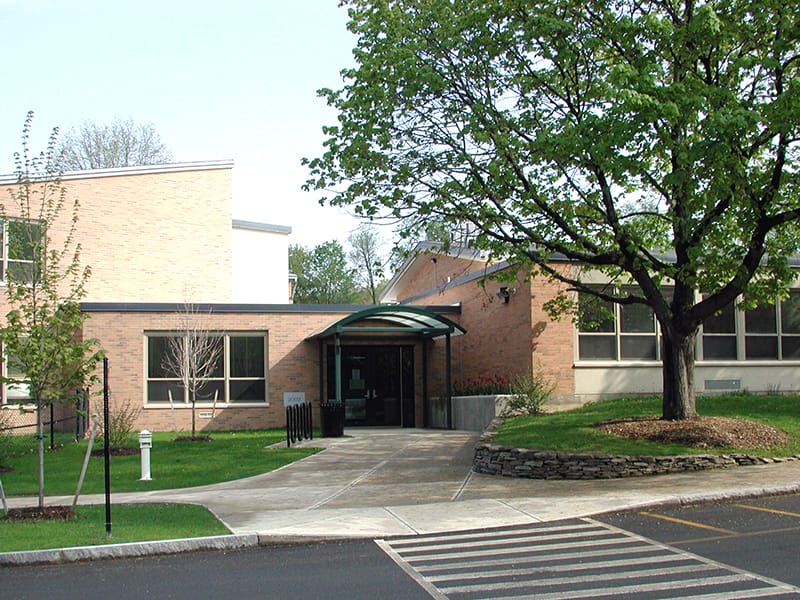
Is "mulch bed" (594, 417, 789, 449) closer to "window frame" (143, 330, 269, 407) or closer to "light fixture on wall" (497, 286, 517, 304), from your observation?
"light fixture on wall" (497, 286, 517, 304)

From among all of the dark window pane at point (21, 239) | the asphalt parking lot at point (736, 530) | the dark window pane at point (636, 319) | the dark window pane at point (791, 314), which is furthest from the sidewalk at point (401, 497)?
the dark window pane at point (791, 314)

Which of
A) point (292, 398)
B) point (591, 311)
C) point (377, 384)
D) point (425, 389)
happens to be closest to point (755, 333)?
point (591, 311)

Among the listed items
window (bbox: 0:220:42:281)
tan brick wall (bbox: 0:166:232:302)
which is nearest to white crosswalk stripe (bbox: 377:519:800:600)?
window (bbox: 0:220:42:281)

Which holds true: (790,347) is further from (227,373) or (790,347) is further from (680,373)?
(227,373)

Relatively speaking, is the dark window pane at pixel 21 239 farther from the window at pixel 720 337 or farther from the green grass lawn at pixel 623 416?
the window at pixel 720 337

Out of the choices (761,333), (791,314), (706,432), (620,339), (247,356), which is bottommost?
(706,432)

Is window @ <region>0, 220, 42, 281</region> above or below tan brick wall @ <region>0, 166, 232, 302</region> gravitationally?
below

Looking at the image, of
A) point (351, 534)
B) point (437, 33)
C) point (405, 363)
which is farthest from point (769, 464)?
point (405, 363)

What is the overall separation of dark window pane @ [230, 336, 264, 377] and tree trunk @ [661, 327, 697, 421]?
14.1m

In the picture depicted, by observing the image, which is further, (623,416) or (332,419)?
(332,419)

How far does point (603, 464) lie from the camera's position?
14586 millimetres

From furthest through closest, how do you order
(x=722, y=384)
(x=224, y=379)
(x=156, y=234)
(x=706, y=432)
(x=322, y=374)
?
(x=156, y=234), (x=322, y=374), (x=224, y=379), (x=722, y=384), (x=706, y=432)

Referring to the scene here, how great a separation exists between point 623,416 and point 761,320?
823 centimetres

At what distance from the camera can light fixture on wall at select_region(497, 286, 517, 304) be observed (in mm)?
23891
